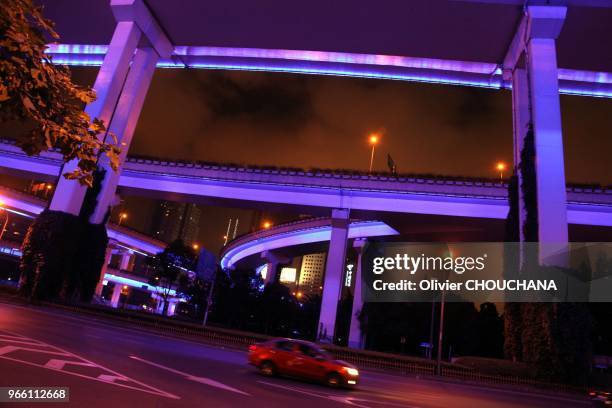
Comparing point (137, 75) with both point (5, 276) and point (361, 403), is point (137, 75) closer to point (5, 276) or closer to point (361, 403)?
point (361, 403)

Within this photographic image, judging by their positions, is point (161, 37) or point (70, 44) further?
point (70, 44)

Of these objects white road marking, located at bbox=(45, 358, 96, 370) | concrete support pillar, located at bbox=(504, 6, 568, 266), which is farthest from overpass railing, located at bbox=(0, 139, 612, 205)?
white road marking, located at bbox=(45, 358, 96, 370)

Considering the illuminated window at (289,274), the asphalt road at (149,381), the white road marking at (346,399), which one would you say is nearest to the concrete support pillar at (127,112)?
the asphalt road at (149,381)

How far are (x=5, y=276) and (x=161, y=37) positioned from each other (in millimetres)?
88860

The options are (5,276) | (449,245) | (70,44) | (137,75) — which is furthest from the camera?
(5,276)

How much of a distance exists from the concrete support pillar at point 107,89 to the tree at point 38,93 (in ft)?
95.2

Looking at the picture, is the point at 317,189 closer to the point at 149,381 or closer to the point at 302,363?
the point at 302,363

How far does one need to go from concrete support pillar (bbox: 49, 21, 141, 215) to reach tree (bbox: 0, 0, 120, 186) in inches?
1143

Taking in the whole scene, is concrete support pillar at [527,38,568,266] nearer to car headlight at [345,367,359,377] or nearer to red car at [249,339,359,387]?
car headlight at [345,367,359,377]

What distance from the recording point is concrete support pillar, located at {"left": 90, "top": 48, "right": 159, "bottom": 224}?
33719mm

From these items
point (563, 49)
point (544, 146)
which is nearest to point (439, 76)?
point (563, 49)

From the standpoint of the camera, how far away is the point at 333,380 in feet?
44.7

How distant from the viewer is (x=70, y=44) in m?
43.8

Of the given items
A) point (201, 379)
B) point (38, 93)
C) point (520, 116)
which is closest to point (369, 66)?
point (520, 116)
